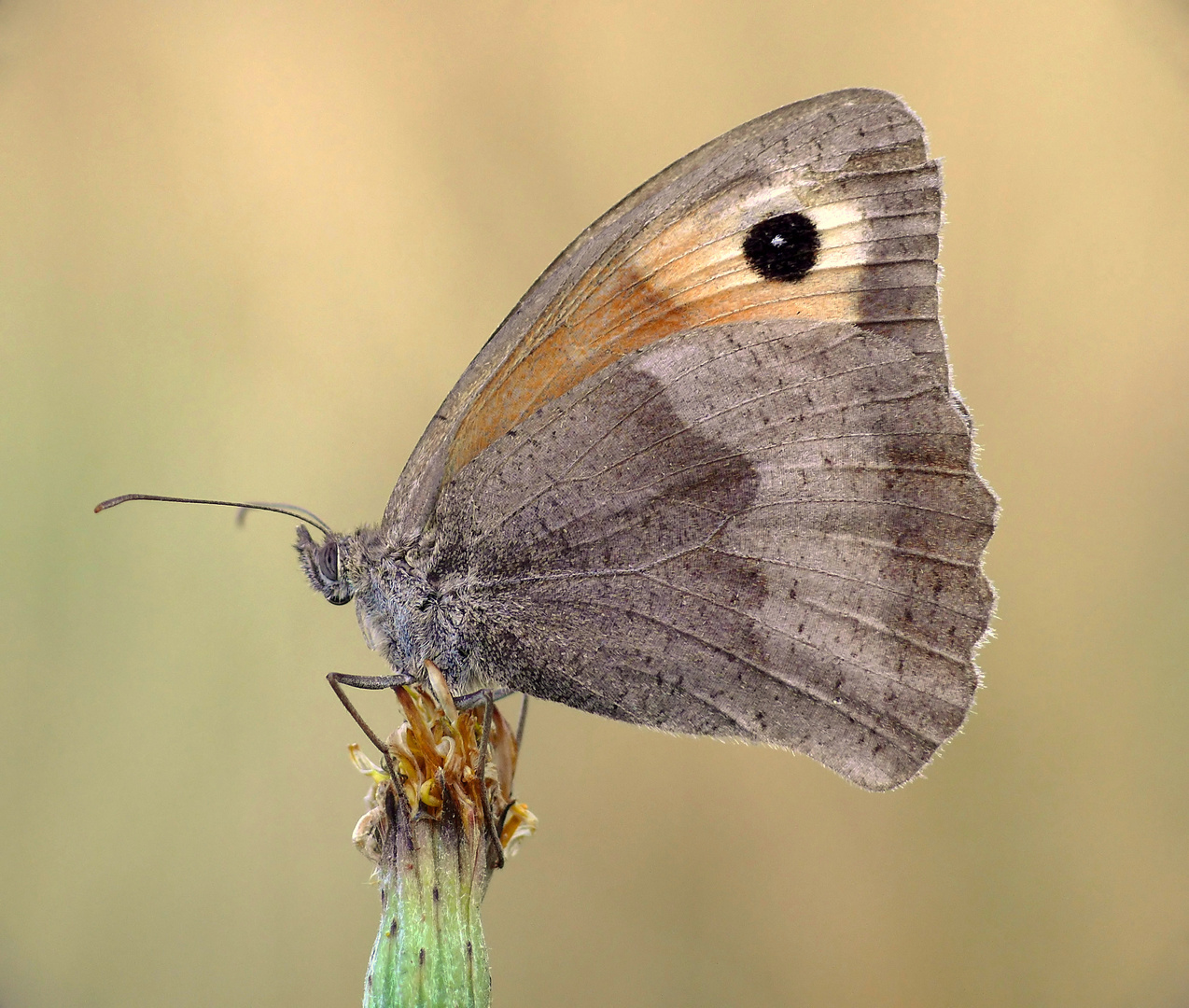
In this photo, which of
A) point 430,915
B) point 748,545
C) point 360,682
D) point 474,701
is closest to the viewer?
point 430,915

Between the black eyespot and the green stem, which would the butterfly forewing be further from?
the green stem

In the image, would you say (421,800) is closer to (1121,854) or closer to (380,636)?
(380,636)

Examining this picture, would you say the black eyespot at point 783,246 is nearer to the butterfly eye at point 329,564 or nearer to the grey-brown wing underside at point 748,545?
the grey-brown wing underside at point 748,545

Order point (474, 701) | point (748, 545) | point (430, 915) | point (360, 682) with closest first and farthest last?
point (430, 915) → point (474, 701) → point (360, 682) → point (748, 545)

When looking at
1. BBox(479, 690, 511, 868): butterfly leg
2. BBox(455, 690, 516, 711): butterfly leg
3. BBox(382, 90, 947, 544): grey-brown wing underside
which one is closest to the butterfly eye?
BBox(382, 90, 947, 544): grey-brown wing underside

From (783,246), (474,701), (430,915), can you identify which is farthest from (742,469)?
(430,915)

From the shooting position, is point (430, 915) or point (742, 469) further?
point (742, 469)

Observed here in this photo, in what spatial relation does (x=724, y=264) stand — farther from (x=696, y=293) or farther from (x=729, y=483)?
(x=729, y=483)

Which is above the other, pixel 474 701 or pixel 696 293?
pixel 696 293

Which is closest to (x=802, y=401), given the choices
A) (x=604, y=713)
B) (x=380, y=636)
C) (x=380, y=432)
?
(x=604, y=713)
